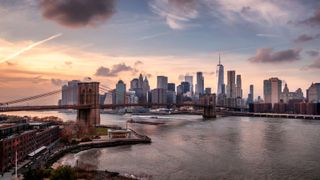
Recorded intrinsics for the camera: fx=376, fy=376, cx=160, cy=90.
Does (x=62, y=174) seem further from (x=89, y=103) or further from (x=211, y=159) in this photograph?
(x=89, y=103)

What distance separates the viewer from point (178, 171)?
3203 cm

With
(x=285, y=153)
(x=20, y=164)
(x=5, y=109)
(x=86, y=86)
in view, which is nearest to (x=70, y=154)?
(x=20, y=164)

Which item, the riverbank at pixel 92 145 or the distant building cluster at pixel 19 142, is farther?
the riverbank at pixel 92 145

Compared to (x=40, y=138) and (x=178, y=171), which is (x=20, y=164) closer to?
(x=40, y=138)

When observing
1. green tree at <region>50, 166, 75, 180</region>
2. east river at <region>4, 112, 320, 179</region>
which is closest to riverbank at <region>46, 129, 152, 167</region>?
east river at <region>4, 112, 320, 179</region>

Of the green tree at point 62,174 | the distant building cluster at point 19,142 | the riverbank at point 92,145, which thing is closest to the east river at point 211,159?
the riverbank at point 92,145

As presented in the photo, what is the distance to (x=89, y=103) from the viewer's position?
222 feet

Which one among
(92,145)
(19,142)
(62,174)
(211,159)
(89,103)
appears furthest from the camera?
(89,103)

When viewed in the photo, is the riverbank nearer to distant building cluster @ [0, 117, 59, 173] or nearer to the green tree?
distant building cluster @ [0, 117, 59, 173]

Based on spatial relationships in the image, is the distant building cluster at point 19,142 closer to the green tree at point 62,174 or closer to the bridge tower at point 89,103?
the green tree at point 62,174

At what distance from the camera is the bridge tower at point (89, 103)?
67125 millimetres

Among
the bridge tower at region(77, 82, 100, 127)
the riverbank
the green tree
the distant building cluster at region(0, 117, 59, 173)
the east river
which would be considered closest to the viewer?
the green tree

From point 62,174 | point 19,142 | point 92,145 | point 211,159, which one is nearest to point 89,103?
point 92,145

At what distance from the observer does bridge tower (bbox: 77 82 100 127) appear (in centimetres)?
6712
